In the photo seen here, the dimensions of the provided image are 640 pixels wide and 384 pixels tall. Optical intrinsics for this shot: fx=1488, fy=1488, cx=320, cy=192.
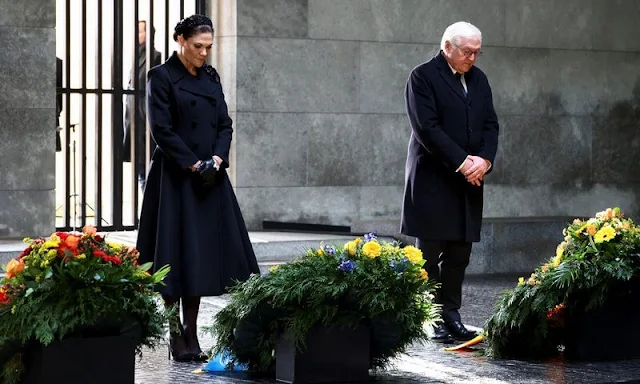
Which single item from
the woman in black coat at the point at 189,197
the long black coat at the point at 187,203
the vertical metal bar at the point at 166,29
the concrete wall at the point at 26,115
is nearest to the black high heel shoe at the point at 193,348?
the woman in black coat at the point at 189,197

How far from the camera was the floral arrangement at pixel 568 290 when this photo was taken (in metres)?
8.00

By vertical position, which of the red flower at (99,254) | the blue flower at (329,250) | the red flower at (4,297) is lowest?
the red flower at (4,297)

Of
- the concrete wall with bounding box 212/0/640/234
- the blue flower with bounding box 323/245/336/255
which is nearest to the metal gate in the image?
the concrete wall with bounding box 212/0/640/234

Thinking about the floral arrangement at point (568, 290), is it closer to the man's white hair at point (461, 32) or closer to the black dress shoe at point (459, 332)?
the black dress shoe at point (459, 332)

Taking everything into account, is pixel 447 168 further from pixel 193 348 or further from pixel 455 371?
pixel 193 348

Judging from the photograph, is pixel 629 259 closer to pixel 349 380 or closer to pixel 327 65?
pixel 349 380

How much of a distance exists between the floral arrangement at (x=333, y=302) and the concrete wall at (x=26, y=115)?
538cm

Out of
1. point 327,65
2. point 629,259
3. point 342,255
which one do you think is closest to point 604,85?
point 327,65

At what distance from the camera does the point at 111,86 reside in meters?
13.5

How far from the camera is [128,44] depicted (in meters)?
13.5

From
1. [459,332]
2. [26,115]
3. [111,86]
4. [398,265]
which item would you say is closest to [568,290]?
[459,332]

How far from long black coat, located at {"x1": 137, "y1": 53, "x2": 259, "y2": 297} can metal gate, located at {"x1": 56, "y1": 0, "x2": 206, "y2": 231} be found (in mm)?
5191

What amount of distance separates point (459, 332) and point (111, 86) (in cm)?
563

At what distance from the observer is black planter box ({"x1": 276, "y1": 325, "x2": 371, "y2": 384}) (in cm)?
712
